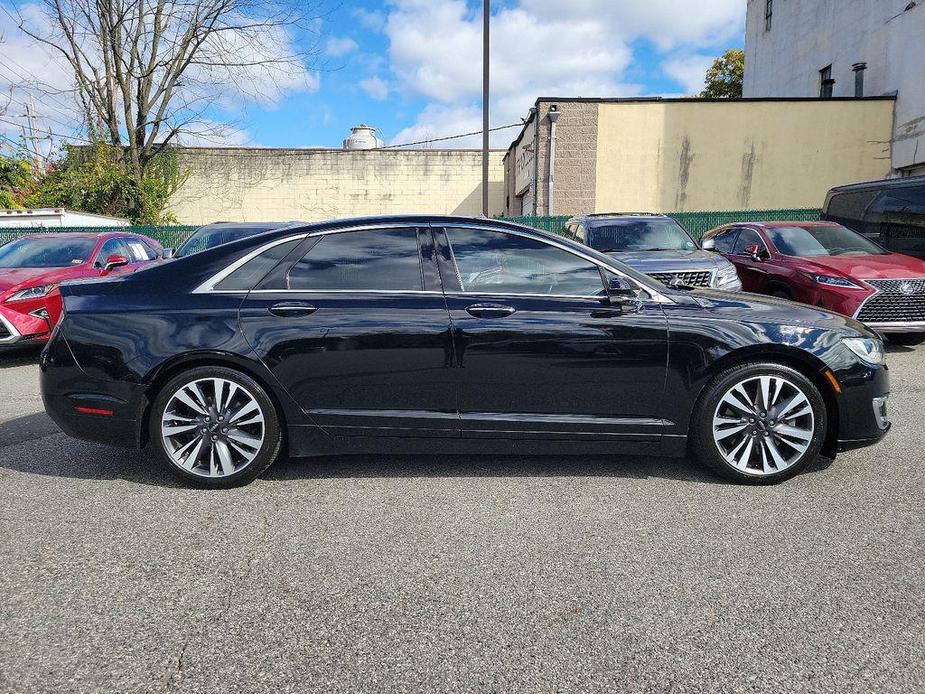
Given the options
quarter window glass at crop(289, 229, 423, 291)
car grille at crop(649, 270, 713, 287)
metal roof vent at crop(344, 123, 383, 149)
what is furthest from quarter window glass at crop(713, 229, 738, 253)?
metal roof vent at crop(344, 123, 383, 149)

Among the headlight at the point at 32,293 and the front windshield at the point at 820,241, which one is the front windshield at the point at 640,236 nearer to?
the front windshield at the point at 820,241

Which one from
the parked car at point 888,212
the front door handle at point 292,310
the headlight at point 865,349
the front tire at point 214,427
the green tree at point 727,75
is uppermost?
the green tree at point 727,75

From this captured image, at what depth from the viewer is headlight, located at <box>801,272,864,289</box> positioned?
748 centimetres

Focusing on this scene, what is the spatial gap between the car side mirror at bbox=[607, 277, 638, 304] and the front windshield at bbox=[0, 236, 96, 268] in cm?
759

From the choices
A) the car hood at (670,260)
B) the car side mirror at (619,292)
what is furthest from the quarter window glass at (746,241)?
the car side mirror at (619,292)

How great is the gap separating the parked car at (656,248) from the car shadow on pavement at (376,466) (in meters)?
3.90

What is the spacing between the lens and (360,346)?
143 inches

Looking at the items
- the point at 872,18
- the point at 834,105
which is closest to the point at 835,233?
the point at 834,105

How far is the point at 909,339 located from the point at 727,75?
34601 mm

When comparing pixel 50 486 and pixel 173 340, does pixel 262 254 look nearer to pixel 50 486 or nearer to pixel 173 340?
pixel 173 340

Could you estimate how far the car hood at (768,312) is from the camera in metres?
3.71

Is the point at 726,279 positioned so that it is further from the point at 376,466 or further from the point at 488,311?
the point at 376,466

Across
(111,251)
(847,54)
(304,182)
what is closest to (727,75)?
(847,54)

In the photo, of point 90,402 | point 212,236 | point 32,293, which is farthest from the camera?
point 212,236
